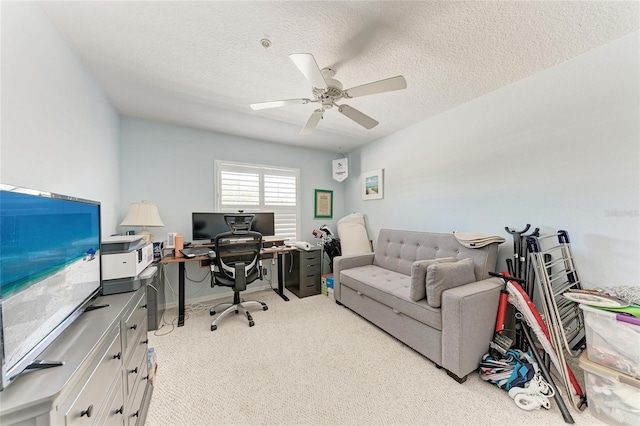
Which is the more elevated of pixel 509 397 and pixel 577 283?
pixel 577 283

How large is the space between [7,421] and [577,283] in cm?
308

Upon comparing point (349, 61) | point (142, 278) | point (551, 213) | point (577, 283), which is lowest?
point (577, 283)

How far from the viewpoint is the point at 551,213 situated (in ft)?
6.66

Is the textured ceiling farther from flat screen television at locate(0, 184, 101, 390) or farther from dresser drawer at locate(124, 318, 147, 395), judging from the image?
dresser drawer at locate(124, 318, 147, 395)

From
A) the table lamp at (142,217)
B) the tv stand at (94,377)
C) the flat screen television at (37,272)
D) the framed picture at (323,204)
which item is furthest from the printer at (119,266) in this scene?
the framed picture at (323,204)

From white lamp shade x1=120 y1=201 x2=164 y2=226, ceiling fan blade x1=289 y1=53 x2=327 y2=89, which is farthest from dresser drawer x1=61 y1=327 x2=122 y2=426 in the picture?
white lamp shade x1=120 y1=201 x2=164 y2=226

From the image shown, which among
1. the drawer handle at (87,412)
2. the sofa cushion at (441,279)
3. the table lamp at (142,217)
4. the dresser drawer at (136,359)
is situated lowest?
the dresser drawer at (136,359)

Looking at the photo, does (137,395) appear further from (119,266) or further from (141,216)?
(141,216)

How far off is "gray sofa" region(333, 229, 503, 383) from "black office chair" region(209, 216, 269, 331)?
119 cm

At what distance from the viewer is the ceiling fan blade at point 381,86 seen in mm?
1581

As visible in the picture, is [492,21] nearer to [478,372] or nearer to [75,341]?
[478,372]

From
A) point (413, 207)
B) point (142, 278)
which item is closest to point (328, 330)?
point (142, 278)

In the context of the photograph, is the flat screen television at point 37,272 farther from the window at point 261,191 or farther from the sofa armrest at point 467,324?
the window at point 261,191

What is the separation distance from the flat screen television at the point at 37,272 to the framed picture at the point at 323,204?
3.29 meters
